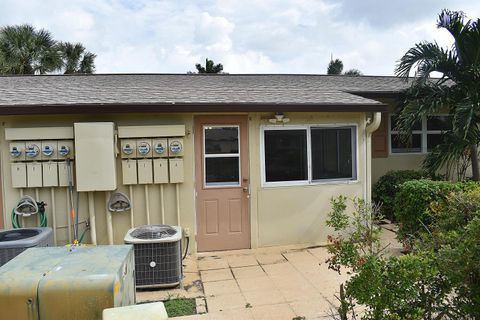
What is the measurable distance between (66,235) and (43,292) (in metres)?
3.51

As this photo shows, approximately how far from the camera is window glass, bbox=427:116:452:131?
28.0 ft

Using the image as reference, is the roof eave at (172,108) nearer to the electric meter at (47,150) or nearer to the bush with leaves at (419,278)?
the electric meter at (47,150)

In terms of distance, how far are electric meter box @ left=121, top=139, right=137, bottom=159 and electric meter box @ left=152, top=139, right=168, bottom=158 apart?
291mm

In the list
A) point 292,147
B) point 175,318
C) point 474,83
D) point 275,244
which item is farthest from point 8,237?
point 474,83

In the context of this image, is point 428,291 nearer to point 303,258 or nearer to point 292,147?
point 303,258

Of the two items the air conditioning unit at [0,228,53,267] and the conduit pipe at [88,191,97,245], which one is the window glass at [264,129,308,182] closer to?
the conduit pipe at [88,191,97,245]

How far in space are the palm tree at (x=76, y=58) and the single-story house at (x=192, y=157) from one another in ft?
45.7

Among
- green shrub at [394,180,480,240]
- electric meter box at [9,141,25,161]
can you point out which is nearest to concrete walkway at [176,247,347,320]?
green shrub at [394,180,480,240]

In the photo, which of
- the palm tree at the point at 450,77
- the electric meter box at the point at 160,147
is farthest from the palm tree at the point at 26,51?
the palm tree at the point at 450,77

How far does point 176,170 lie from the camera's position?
5.52 meters

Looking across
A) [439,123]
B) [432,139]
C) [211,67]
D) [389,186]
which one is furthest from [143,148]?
[211,67]

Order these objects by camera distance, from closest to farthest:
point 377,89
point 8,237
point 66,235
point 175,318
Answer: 1. point 175,318
2. point 8,237
3. point 66,235
4. point 377,89

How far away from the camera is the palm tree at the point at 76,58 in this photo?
18.9 metres

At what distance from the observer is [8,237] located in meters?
4.36
